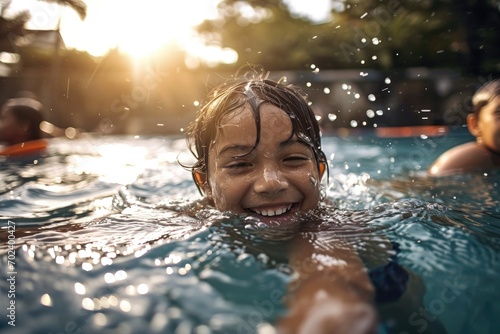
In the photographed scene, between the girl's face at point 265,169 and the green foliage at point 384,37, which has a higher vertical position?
the green foliage at point 384,37

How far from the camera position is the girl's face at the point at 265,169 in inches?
91.1

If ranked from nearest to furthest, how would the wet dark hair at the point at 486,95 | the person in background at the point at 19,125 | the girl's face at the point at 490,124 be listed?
the girl's face at the point at 490,124 < the wet dark hair at the point at 486,95 < the person in background at the point at 19,125

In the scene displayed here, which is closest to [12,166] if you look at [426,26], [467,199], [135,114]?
[467,199]

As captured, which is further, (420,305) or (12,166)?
(12,166)

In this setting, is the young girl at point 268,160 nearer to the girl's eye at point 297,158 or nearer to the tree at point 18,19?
the girl's eye at point 297,158

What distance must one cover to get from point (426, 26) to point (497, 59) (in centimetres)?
386

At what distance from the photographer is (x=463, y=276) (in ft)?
6.01

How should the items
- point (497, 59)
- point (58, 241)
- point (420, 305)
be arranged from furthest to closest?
point (497, 59) → point (58, 241) → point (420, 305)

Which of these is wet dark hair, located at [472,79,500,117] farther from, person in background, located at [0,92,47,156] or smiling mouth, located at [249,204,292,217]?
person in background, located at [0,92,47,156]

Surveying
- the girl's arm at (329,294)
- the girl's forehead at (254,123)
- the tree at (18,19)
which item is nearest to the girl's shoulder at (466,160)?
the girl's forehead at (254,123)

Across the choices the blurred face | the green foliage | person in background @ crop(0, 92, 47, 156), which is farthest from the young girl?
the green foliage

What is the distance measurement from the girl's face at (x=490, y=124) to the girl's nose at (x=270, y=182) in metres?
2.90

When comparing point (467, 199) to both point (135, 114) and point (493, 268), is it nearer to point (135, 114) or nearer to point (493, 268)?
point (493, 268)

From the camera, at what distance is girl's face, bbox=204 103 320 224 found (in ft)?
7.59
